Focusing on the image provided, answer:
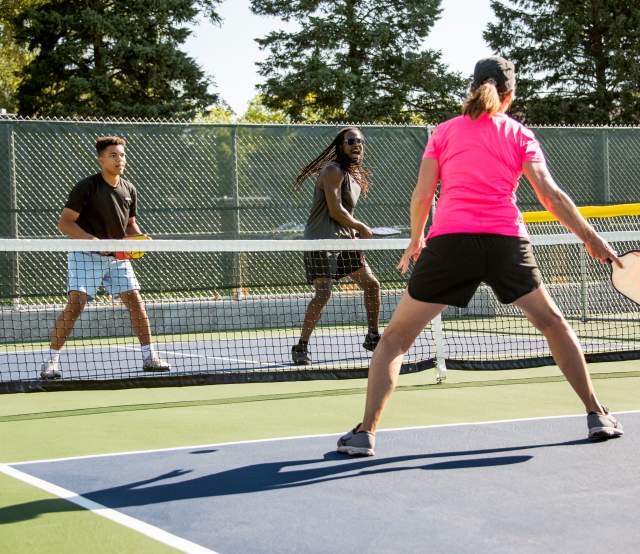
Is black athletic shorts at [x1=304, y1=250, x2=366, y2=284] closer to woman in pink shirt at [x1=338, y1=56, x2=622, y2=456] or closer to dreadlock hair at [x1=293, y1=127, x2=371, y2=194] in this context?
dreadlock hair at [x1=293, y1=127, x2=371, y2=194]

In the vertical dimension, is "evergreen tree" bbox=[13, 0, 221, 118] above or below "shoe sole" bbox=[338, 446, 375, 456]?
above

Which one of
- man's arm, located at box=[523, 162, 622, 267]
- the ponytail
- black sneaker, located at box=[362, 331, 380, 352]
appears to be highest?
the ponytail

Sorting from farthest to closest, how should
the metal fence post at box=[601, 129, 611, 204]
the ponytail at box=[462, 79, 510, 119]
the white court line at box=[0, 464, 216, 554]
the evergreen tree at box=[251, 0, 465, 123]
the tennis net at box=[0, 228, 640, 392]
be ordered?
the evergreen tree at box=[251, 0, 465, 123]
the metal fence post at box=[601, 129, 611, 204]
the tennis net at box=[0, 228, 640, 392]
the ponytail at box=[462, 79, 510, 119]
the white court line at box=[0, 464, 216, 554]

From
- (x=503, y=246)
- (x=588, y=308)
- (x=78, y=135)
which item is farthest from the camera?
(x=588, y=308)

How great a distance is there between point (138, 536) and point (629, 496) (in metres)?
1.80

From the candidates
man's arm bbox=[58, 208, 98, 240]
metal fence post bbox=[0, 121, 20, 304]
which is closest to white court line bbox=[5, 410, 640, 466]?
man's arm bbox=[58, 208, 98, 240]

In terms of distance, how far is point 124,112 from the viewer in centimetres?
2722

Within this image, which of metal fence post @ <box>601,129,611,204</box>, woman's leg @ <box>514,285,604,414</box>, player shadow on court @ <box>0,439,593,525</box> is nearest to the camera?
player shadow on court @ <box>0,439,593,525</box>

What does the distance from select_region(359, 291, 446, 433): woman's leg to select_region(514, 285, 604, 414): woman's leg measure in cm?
42

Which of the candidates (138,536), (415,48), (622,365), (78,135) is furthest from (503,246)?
(415,48)

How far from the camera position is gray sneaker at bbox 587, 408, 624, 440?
5555 millimetres

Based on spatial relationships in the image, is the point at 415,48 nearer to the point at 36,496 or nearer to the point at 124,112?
the point at 124,112

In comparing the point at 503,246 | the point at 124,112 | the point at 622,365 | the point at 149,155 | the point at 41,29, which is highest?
the point at 41,29

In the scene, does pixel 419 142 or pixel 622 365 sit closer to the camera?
pixel 622 365
